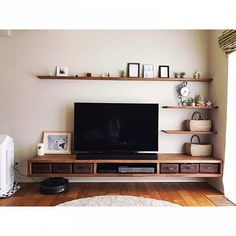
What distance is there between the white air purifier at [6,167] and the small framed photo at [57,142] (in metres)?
0.52

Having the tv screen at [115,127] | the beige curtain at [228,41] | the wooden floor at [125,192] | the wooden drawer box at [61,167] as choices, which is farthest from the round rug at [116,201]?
the beige curtain at [228,41]

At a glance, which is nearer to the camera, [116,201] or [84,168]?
[116,201]

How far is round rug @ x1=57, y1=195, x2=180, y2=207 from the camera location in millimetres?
2867

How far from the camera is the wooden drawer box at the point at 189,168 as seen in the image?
342 cm

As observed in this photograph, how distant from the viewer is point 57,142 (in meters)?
3.74

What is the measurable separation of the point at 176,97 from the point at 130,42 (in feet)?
3.59

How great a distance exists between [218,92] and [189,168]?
1.15 meters

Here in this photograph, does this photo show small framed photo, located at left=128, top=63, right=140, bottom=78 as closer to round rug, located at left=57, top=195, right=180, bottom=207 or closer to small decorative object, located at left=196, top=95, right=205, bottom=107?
small decorative object, located at left=196, top=95, right=205, bottom=107

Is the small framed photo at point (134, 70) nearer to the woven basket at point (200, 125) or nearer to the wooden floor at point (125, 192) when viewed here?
the woven basket at point (200, 125)

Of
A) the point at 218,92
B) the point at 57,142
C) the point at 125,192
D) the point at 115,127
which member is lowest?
the point at 125,192

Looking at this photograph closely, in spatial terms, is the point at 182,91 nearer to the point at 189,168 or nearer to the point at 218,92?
the point at 218,92

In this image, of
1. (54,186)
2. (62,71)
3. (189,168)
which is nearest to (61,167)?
(54,186)

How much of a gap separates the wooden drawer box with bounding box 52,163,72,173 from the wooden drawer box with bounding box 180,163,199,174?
5.02 ft
